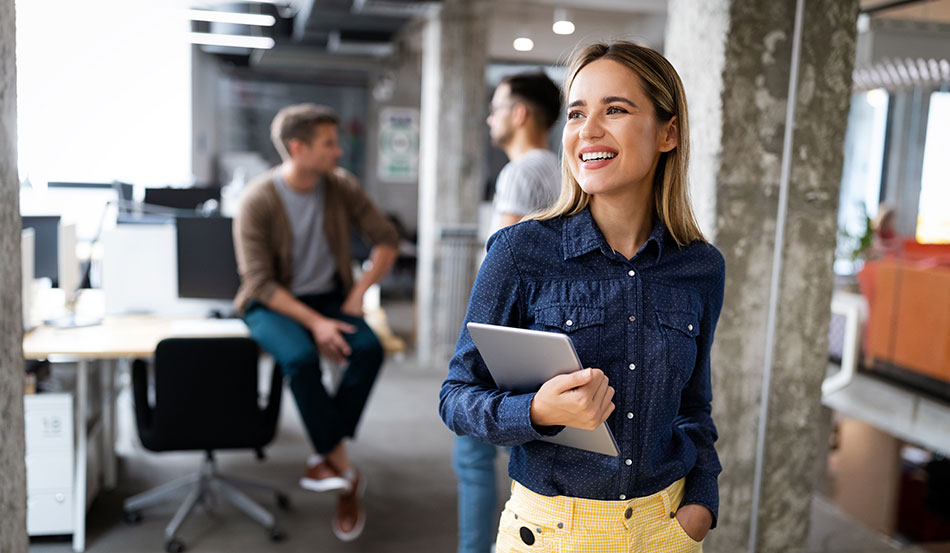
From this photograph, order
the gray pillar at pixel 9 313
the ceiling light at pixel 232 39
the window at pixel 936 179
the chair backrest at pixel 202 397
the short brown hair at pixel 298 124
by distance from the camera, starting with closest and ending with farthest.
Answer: the gray pillar at pixel 9 313 < the chair backrest at pixel 202 397 < the short brown hair at pixel 298 124 < the window at pixel 936 179 < the ceiling light at pixel 232 39

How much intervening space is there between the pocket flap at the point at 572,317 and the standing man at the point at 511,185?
1152 millimetres

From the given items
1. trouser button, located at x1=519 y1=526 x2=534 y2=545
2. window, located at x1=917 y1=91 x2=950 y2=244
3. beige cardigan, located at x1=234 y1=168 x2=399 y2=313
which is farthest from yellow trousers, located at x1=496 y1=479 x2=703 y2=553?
window, located at x1=917 y1=91 x2=950 y2=244

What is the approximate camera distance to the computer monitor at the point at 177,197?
6.09 meters

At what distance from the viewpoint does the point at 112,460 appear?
3900mm

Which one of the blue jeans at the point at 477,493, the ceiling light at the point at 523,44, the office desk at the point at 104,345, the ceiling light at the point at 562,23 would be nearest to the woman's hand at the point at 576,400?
the blue jeans at the point at 477,493

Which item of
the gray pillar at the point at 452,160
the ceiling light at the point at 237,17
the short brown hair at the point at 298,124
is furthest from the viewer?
the ceiling light at the point at 237,17

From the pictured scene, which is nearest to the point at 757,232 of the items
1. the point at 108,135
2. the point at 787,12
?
the point at 787,12

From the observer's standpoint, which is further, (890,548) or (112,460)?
(112,460)

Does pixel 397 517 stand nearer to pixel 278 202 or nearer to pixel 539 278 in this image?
pixel 278 202

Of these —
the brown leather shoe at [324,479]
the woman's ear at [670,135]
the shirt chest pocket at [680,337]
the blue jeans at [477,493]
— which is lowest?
the brown leather shoe at [324,479]

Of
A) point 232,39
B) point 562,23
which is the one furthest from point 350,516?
point 232,39

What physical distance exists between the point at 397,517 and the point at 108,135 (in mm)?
7274

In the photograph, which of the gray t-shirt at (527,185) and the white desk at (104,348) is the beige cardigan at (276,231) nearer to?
the white desk at (104,348)

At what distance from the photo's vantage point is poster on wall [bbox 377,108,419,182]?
1219 cm
